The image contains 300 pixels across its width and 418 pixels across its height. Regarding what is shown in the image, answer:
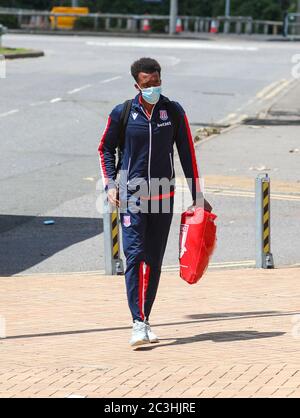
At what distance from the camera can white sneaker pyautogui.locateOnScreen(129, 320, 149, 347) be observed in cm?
834

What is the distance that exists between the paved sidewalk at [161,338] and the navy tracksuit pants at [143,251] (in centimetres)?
34

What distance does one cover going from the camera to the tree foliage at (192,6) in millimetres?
72312

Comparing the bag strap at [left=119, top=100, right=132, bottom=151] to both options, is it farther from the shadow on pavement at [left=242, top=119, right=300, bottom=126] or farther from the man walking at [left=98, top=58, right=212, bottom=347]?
the shadow on pavement at [left=242, top=119, right=300, bottom=126]

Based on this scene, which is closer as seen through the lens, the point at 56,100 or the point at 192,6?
the point at 56,100

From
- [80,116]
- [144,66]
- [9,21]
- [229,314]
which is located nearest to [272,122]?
[80,116]

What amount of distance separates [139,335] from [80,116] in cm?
1807

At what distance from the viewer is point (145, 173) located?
837 centimetres

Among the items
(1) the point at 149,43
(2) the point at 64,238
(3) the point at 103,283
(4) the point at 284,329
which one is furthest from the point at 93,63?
(4) the point at 284,329

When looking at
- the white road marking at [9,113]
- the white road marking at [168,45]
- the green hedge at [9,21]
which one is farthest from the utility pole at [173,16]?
the white road marking at [9,113]

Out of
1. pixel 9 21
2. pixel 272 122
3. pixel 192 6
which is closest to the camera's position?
pixel 272 122

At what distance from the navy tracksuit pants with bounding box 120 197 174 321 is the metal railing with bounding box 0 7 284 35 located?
2178 inches

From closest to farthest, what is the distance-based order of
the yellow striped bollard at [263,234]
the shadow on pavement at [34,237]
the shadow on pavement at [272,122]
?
the yellow striped bollard at [263,234] < the shadow on pavement at [34,237] < the shadow on pavement at [272,122]

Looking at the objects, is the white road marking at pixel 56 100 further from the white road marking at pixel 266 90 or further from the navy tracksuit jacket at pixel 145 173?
the navy tracksuit jacket at pixel 145 173

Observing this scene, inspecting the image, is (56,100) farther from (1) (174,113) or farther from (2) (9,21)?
(2) (9,21)
